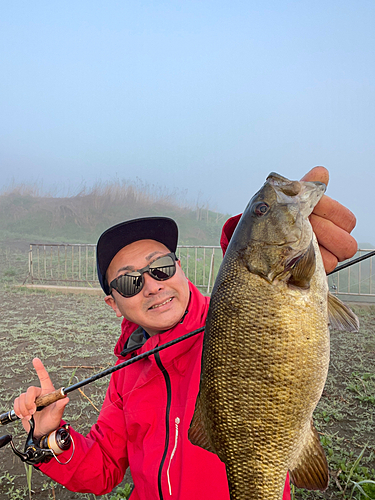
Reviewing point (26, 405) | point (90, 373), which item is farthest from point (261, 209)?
point (90, 373)

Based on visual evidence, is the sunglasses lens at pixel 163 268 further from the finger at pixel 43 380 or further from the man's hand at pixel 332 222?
the man's hand at pixel 332 222

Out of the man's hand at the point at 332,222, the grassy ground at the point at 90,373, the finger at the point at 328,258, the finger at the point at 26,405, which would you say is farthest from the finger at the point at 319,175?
the grassy ground at the point at 90,373

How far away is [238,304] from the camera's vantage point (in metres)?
1.31

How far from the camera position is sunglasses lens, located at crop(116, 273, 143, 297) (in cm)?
205

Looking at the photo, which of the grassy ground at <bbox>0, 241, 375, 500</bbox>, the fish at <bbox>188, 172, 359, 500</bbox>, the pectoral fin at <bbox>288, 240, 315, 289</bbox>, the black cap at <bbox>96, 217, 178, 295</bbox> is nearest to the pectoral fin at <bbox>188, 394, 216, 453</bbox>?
the fish at <bbox>188, 172, 359, 500</bbox>

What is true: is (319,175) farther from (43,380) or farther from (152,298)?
(43,380)

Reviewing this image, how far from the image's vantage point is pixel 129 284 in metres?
2.07

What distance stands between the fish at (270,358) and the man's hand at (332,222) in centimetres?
8

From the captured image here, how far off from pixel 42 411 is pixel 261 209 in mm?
1621

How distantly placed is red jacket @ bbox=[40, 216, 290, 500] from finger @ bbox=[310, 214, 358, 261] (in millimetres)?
843

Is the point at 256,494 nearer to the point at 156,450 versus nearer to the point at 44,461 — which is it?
the point at 156,450

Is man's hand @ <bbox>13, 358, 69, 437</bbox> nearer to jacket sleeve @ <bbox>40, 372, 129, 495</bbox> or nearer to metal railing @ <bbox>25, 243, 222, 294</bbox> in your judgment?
jacket sleeve @ <bbox>40, 372, 129, 495</bbox>

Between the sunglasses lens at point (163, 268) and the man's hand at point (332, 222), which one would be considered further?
the sunglasses lens at point (163, 268)

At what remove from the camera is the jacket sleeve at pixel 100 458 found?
192 cm
